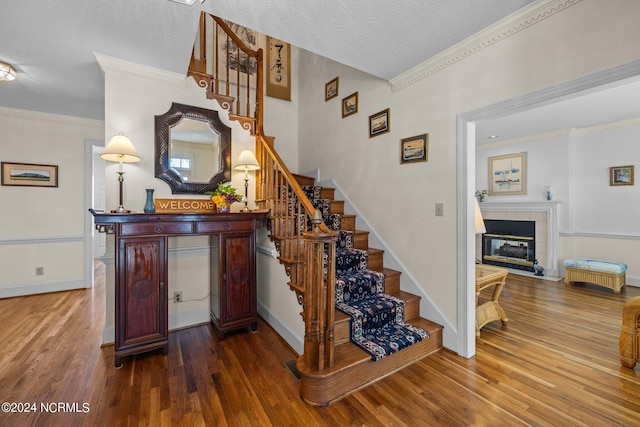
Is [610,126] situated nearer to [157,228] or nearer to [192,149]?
[192,149]

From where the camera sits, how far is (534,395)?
6.18 feet

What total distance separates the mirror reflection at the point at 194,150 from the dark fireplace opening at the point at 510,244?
580cm

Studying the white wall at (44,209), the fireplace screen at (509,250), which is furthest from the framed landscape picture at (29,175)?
the fireplace screen at (509,250)

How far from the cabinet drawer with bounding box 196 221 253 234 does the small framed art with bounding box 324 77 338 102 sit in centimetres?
231

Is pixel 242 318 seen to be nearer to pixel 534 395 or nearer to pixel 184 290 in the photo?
pixel 184 290

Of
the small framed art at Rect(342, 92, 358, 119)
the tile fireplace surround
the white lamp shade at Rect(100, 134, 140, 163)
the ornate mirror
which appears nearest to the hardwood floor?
the ornate mirror

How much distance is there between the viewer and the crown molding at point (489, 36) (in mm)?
1844

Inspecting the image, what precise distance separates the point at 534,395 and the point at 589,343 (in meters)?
1.25

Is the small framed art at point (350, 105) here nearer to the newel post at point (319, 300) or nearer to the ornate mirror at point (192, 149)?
the ornate mirror at point (192, 149)

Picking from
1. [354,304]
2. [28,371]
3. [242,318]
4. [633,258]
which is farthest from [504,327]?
[28,371]

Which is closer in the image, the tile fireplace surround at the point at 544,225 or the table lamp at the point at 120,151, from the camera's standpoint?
the table lamp at the point at 120,151

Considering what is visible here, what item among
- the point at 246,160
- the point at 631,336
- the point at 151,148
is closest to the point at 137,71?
the point at 151,148

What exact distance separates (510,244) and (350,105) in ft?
15.1

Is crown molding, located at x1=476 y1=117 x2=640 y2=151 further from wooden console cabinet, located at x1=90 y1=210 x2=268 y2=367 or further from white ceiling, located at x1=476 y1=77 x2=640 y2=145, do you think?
wooden console cabinet, located at x1=90 y1=210 x2=268 y2=367
